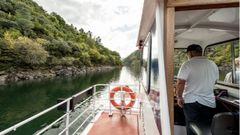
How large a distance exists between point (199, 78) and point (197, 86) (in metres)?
0.07

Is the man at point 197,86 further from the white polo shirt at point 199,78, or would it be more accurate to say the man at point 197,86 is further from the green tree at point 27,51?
the green tree at point 27,51

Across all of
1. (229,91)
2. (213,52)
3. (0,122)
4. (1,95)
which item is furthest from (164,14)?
(1,95)

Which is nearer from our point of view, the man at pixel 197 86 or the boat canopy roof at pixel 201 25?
the boat canopy roof at pixel 201 25

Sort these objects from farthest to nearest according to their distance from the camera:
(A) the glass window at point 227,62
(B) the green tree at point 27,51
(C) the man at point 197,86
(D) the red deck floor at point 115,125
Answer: (B) the green tree at point 27,51, (D) the red deck floor at point 115,125, (A) the glass window at point 227,62, (C) the man at point 197,86

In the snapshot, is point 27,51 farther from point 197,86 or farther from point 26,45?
point 197,86

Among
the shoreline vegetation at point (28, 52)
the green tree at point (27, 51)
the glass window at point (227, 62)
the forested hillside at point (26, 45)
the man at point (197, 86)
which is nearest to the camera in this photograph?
the man at point (197, 86)

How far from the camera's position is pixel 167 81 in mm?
1050

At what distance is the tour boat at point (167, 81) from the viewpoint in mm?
1044

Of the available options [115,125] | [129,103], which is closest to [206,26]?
[115,125]

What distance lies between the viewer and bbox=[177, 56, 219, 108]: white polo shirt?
1.60 m

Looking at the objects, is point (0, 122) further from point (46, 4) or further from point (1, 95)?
point (46, 4)

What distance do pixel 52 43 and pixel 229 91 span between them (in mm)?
24793

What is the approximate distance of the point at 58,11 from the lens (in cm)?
5309

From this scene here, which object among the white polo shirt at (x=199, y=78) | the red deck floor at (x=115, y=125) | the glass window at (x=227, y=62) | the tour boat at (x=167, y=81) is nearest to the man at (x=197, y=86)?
the white polo shirt at (x=199, y=78)
